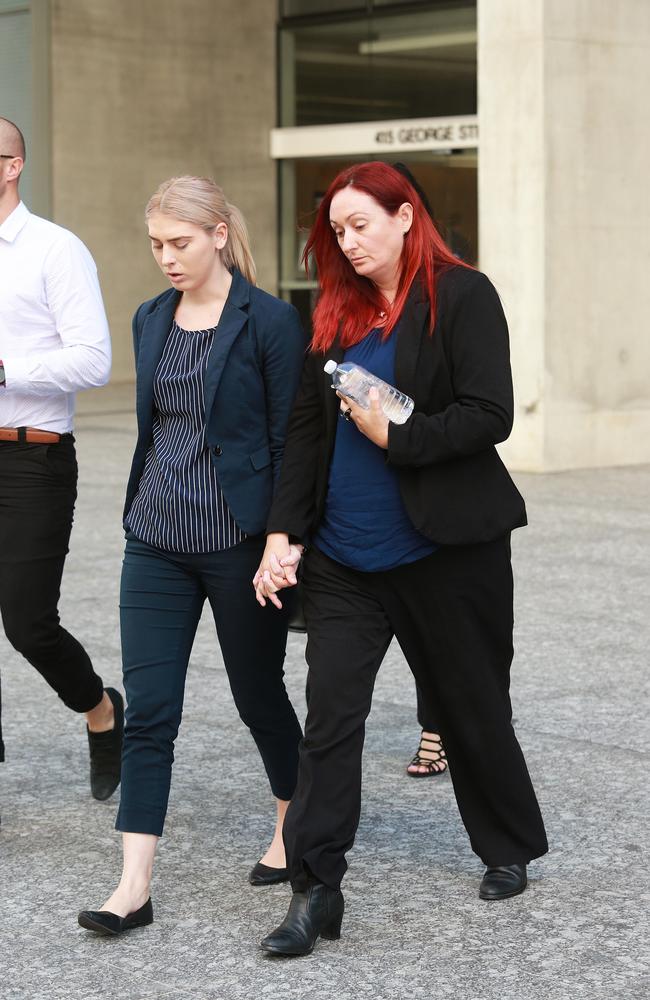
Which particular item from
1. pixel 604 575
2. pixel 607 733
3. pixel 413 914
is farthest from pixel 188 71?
pixel 413 914

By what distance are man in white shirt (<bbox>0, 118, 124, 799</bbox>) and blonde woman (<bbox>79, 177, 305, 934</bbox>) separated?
21.0 inches

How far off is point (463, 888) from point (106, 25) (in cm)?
2172

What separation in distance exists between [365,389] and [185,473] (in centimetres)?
61

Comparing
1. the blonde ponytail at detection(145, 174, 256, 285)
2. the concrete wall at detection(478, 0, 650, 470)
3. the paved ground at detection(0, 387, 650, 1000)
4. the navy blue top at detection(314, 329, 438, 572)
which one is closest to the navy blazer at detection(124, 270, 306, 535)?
the blonde ponytail at detection(145, 174, 256, 285)

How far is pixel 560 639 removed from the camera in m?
7.64

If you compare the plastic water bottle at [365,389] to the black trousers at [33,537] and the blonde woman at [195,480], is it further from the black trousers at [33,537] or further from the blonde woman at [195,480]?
the black trousers at [33,537]

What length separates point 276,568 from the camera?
4098 mm

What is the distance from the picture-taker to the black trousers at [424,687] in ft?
13.4

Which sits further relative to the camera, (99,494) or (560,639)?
(99,494)

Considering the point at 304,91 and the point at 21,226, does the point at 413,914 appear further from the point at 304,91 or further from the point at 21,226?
the point at 304,91

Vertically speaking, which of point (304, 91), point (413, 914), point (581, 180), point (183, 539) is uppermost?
point (304, 91)

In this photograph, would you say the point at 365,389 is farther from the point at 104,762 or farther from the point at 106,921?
the point at 104,762

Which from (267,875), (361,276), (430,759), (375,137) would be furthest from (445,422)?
(375,137)

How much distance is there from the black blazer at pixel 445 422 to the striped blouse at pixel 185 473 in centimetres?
19
